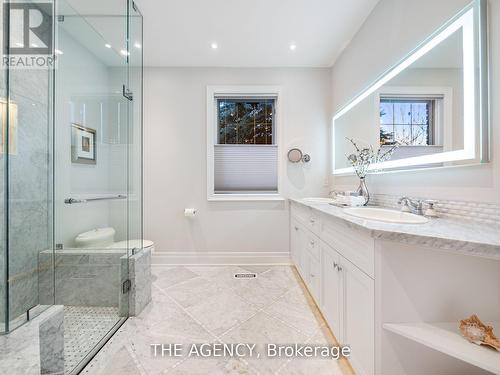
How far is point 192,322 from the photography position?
169 cm

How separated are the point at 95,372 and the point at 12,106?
185 centimetres

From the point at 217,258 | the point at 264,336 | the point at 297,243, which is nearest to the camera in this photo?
the point at 264,336

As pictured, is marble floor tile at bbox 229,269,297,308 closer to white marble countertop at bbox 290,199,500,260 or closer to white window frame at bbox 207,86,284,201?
white window frame at bbox 207,86,284,201

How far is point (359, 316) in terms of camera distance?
1112 mm

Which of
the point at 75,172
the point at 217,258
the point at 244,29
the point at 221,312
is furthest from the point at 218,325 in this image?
the point at 244,29

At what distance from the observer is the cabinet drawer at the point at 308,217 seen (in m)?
1.81

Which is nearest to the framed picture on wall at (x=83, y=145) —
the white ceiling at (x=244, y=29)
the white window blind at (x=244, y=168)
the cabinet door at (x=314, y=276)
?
the white ceiling at (x=244, y=29)

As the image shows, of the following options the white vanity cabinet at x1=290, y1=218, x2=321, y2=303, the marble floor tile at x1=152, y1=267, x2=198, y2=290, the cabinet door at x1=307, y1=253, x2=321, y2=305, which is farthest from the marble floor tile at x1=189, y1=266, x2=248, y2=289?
the cabinet door at x1=307, y1=253, x2=321, y2=305

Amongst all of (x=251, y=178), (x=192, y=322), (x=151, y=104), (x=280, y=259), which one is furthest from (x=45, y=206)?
(x=280, y=259)

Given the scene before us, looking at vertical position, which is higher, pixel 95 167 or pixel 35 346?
pixel 95 167

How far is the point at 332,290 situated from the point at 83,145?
254 cm

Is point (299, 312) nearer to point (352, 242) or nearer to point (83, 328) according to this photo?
point (352, 242)

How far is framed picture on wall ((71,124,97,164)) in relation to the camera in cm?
201

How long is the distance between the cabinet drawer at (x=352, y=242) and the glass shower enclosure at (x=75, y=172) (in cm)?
169
